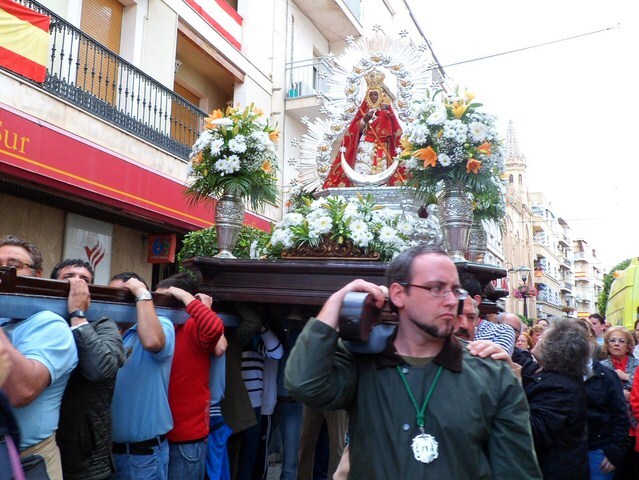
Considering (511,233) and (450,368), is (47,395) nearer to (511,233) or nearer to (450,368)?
→ (450,368)

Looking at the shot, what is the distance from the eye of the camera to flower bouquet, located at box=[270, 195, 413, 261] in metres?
3.60

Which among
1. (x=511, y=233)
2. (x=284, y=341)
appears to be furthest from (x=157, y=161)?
(x=511, y=233)

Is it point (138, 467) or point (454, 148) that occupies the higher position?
point (454, 148)

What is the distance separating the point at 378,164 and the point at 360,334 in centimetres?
377

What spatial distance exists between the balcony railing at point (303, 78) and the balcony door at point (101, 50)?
4776 mm

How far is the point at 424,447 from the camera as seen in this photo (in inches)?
63.7

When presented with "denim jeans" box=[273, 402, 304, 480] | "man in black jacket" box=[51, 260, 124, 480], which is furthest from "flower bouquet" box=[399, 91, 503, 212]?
"man in black jacket" box=[51, 260, 124, 480]

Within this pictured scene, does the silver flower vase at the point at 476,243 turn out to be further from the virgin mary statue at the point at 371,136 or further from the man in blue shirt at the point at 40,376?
the man in blue shirt at the point at 40,376

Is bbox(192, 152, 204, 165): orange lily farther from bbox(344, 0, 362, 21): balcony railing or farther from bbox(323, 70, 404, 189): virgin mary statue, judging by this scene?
bbox(344, 0, 362, 21): balcony railing

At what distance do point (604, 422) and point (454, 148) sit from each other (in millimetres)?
2001

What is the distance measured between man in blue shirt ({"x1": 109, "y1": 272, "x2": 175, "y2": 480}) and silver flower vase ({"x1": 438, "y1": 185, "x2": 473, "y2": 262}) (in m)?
1.86

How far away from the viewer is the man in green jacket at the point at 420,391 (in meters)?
1.63

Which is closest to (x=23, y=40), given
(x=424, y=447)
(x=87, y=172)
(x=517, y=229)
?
(x=87, y=172)

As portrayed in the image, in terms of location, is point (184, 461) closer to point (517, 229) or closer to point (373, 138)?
point (373, 138)
